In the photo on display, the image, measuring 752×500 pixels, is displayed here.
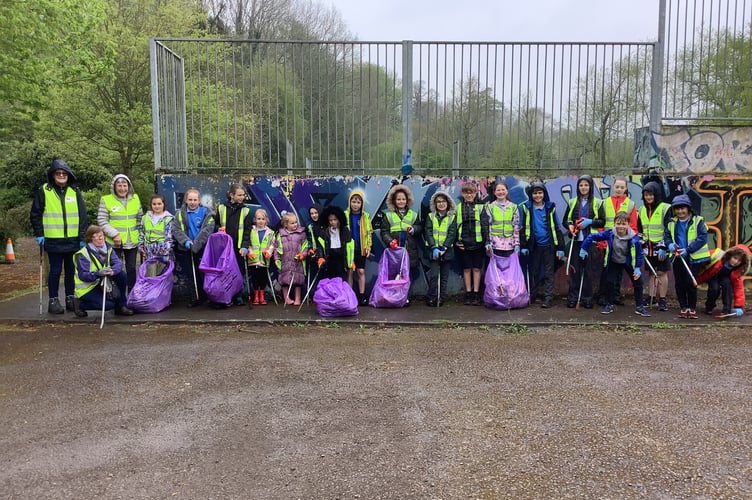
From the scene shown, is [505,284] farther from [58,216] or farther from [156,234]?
[58,216]

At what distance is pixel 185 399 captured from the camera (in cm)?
423

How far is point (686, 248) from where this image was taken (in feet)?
23.3

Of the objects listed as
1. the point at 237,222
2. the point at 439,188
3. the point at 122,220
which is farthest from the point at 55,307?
the point at 439,188

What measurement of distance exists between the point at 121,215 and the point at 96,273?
0.90 m

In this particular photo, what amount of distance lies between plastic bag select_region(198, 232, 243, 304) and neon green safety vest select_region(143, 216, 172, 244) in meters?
0.61

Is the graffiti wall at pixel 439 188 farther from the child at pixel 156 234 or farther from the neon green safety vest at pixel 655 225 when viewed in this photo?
the neon green safety vest at pixel 655 225

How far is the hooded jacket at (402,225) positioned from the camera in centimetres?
770

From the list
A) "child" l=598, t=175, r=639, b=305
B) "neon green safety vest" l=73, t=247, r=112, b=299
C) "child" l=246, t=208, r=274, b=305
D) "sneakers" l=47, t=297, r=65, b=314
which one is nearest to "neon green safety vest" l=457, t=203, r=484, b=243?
"child" l=598, t=175, r=639, b=305

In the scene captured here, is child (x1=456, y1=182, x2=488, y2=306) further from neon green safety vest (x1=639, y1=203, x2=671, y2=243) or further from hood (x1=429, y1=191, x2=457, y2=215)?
neon green safety vest (x1=639, y1=203, x2=671, y2=243)

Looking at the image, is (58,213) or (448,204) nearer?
(58,213)

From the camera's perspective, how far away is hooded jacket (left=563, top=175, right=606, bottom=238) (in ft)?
24.8

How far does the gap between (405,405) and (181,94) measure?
6321 millimetres

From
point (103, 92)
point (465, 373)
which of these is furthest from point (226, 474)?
point (103, 92)

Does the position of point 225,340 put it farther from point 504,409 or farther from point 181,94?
point 181,94
